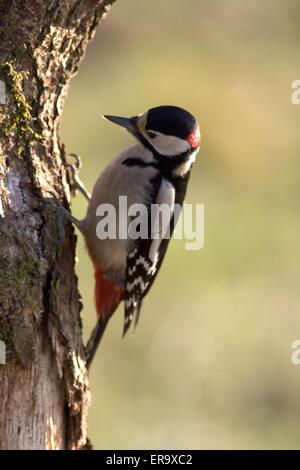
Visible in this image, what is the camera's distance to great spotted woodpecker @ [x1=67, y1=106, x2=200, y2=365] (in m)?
4.27

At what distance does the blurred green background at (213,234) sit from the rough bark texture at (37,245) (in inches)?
92.4

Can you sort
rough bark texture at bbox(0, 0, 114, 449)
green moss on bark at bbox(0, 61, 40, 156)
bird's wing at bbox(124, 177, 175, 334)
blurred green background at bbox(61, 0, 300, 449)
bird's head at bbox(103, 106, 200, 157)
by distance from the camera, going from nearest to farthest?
1. rough bark texture at bbox(0, 0, 114, 449)
2. green moss on bark at bbox(0, 61, 40, 156)
3. bird's head at bbox(103, 106, 200, 157)
4. bird's wing at bbox(124, 177, 175, 334)
5. blurred green background at bbox(61, 0, 300, 449)

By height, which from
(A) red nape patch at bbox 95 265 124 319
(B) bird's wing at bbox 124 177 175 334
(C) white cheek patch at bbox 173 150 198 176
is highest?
(C) white cheek patch at bbox 173 150 198 176

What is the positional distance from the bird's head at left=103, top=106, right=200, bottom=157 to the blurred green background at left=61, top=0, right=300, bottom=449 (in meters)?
2.44

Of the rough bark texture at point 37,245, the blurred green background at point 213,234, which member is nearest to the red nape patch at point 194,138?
the rough bark texture at point 37,245

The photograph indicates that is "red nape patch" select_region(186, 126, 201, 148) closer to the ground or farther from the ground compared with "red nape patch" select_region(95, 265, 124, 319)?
farther from the ground

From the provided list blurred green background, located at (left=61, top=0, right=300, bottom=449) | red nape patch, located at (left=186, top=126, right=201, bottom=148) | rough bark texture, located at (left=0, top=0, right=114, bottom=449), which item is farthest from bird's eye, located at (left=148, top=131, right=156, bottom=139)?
blurred green background, located at (left=61, top=0, right=300, bottom=449)

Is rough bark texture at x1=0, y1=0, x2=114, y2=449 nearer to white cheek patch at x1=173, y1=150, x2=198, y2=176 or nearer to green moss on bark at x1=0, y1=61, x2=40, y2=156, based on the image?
green moss on bark at x1=0, y1=61, x2=40, y2=156

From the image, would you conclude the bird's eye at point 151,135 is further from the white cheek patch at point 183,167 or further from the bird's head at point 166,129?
the white cheek patch at point 183,167

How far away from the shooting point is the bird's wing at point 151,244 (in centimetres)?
436

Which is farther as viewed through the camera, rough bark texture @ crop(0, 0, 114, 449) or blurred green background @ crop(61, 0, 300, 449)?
blurred green background @ crop(61, 0, 300, 449)

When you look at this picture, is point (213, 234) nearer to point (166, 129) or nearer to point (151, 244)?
point (151, 244)

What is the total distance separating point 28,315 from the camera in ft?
11.9

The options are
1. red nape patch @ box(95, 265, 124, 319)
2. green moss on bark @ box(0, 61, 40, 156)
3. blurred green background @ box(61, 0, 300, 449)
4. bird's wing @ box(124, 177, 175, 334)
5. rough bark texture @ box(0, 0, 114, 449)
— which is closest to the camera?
rough bark texture @ box(0, 0, 114, 449)
